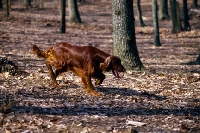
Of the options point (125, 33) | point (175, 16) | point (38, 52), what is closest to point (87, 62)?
point (38, 52)

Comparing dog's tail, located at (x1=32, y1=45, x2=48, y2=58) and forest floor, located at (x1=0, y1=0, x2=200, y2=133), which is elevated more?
dog's tail, located at (x1=32, y1=45, x2=48, y2=58)

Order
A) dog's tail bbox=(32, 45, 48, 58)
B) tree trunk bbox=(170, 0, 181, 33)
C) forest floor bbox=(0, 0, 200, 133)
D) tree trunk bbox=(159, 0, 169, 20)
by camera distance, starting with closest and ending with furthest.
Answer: forest floor bbox=(0, 0, 200, 133) < dog's tail bbox=(32, 45, 48, 58) < tree trunk bbox=(170, 0, 181, 33) < tree trunk bbox=(159, 0, 169, 20)

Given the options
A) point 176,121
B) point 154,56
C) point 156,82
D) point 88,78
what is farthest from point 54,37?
point 176,121

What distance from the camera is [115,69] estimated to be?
371 inches

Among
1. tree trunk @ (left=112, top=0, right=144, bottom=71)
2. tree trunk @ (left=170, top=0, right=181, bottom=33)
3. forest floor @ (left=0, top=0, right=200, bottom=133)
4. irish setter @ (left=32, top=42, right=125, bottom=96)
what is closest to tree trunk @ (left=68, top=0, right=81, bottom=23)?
tree trunk @ (left=170, top=0, right=181, bottom=33)

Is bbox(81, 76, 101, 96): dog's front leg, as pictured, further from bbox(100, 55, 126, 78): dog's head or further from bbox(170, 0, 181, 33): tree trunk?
bbox(170, 0, 181, 33): tree trunk

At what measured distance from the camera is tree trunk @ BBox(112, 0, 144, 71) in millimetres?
12633

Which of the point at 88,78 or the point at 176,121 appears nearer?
the point at 176,121

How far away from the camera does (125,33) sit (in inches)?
503

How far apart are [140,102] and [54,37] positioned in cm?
1573

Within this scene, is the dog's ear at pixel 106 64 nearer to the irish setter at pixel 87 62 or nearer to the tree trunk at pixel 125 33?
the irish setter at pixel 87 62

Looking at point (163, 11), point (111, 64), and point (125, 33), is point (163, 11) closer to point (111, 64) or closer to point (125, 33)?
point (125, 33)

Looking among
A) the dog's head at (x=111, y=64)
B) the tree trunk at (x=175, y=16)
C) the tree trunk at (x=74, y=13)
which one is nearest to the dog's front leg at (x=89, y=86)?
the dog's head at (x=111, y=64)

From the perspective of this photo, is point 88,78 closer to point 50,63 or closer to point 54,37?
point 50,63
